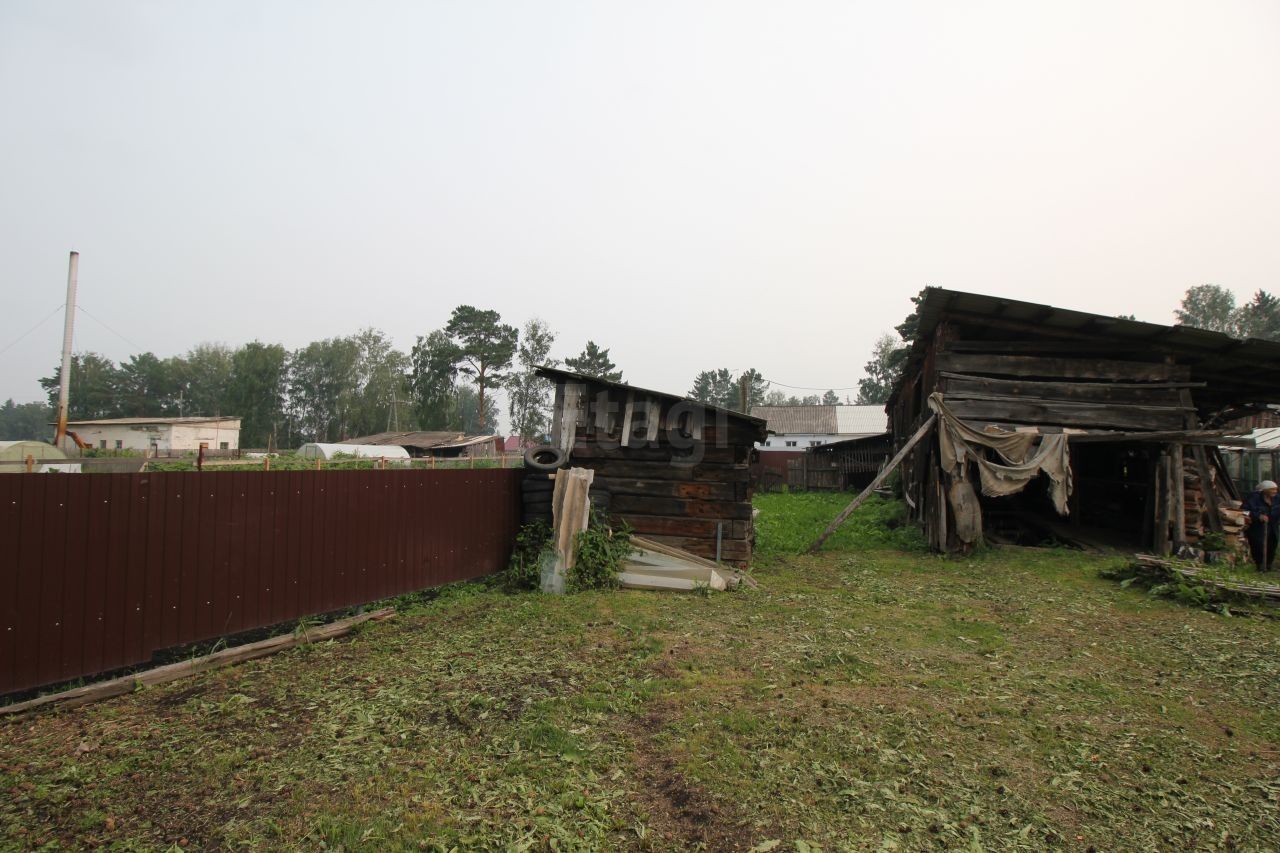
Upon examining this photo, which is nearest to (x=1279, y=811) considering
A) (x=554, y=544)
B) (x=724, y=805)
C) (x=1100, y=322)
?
(x=724, y=805)

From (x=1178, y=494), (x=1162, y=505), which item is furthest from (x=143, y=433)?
(x=1178, y=494)

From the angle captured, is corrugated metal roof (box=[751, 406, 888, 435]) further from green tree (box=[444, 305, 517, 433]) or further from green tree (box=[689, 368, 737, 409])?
green tree (box=[689, 368, 737, 409])

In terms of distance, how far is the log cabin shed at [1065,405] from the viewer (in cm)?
1070

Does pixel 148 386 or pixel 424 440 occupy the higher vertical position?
pixel 148 386

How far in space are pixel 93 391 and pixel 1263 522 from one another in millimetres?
100956

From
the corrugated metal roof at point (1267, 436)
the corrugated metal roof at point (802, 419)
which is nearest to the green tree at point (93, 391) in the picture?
the corrugated metal roof at point (802, 419)

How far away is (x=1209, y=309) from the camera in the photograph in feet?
213

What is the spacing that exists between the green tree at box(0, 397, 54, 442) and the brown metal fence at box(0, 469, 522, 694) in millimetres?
131712

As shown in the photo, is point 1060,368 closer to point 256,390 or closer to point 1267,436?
point 1267,436

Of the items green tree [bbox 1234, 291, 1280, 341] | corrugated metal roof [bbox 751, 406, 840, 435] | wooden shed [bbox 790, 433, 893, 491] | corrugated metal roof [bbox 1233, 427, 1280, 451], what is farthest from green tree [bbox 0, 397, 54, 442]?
green tree [bbox 1234, 291, 1280, 341]

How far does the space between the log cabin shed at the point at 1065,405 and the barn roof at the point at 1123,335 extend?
0.07 feet

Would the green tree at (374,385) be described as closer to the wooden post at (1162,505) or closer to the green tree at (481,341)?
the green tree at (481,341)

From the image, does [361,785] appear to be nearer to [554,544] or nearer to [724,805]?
[724,805]

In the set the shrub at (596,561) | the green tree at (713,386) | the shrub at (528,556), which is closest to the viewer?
the shrub at (596,561)
